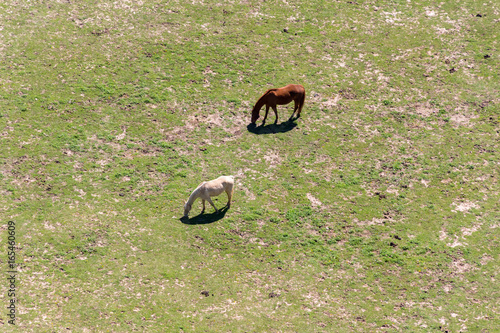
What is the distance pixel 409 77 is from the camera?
78.2 ft

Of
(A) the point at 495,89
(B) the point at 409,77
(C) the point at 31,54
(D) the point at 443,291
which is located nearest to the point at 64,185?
(C) the point at 31,54

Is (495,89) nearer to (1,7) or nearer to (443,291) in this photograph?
(443,291)

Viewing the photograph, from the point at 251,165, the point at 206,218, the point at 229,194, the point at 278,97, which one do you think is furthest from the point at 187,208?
the point at 278,97

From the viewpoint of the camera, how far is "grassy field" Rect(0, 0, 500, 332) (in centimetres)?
1424

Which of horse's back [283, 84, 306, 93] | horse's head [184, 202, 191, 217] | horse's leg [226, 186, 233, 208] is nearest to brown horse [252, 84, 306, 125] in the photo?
horse's back [283, 84, 306, 93]

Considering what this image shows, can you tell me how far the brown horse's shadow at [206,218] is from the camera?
16609 millimetres

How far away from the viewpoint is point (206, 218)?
1684cm

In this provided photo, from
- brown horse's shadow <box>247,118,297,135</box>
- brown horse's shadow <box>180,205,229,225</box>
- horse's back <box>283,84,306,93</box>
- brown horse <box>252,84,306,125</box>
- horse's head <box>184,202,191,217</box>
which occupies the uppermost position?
horse's back <box>283,84,306,93</box>

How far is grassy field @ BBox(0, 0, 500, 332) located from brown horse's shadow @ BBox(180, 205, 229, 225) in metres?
0.07

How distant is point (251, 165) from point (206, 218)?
133 inches

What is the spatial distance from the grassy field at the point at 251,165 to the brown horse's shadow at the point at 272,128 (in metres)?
0.09

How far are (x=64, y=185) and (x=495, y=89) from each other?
68.0 ft

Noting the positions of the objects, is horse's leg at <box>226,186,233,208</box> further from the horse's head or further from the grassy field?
the horse's head

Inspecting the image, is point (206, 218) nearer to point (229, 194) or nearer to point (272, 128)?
point (229, 194)
